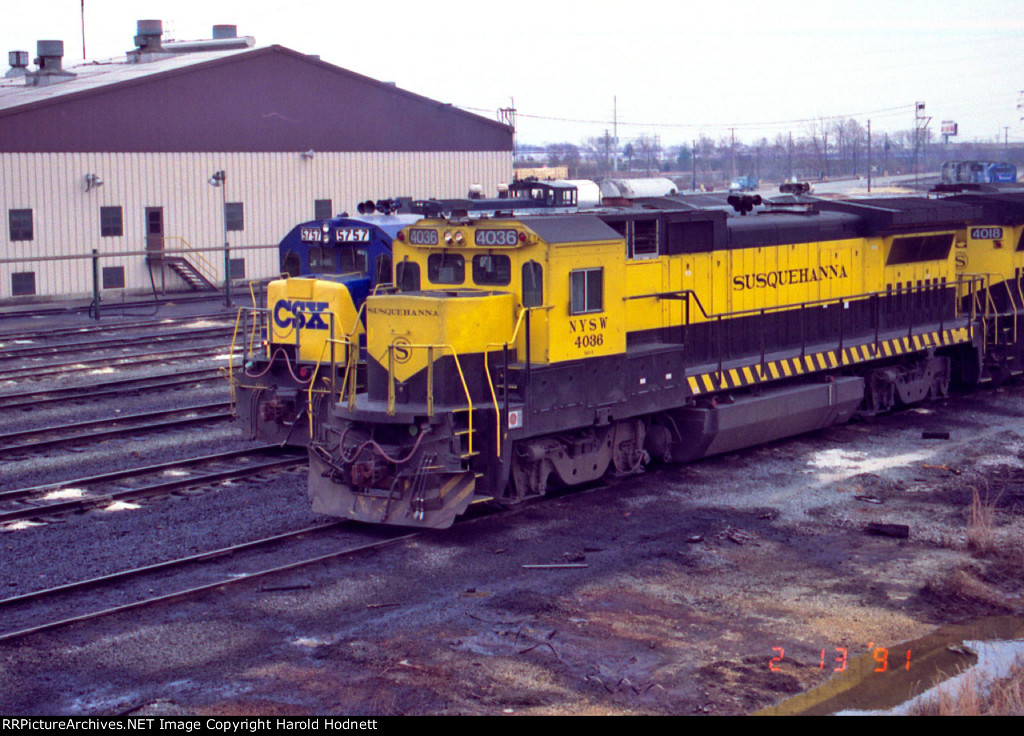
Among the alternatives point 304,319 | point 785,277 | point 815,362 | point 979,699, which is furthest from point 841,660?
point 304,319

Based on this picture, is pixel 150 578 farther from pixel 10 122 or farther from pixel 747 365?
pixel 10 122

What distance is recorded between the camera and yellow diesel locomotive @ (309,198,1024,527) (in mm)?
11695

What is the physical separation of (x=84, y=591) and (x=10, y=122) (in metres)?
26.0

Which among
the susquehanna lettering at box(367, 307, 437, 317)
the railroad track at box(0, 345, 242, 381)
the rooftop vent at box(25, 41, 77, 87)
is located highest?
the rooftop vent at box(25, 41, 77, 87)

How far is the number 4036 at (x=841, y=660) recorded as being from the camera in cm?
848

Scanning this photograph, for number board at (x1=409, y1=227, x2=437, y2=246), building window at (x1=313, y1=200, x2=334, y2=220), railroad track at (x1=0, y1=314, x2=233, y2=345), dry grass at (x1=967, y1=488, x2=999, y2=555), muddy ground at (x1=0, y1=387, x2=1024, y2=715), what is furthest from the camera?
building window at (x1=313, y1=200, x2=334, y2=220)

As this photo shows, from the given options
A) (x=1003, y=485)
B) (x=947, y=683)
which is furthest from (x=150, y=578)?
(x=1003, y=485)

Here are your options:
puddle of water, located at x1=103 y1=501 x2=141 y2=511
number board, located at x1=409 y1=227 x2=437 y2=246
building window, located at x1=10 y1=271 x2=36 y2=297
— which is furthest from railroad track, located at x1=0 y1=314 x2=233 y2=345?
number board, located at x1=409 y1=227 x2=437 y2=246

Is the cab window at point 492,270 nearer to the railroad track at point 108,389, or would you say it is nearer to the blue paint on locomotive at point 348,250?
the blue paint on locomotive at point 348,250

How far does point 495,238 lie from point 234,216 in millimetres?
27645

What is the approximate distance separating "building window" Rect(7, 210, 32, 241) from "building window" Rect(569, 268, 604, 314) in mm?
25081

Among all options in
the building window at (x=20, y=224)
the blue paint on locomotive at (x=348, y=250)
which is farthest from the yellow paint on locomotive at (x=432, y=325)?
the building window at (x=20, y=224)

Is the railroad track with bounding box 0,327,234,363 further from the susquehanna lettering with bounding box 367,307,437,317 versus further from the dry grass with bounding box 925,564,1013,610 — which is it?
the dry grass with bounding box 925,564,1013,610

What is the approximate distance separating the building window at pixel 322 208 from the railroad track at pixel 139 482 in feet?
83.9
